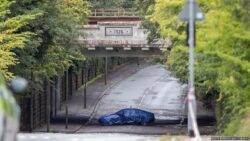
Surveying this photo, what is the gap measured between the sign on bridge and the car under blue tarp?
8.34m

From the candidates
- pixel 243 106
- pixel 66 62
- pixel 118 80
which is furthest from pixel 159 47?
pixel 118 80

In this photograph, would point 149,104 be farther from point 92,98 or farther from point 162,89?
point 162,89

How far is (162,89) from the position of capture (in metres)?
89.1

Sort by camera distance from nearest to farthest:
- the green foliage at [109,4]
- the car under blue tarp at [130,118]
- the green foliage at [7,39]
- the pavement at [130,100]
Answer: the green foliage at [7,39] < the pavement at [130,100] < the car under blue tarp at [130,118] < the green foliage at [109,4]

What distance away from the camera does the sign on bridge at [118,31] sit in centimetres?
5581

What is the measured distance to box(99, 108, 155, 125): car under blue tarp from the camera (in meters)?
62.0

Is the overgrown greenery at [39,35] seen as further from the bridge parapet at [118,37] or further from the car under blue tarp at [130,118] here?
the car under blue tarp at [130,118]

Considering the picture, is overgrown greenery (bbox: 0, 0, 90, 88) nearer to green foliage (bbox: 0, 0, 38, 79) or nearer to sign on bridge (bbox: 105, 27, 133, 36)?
green foliage (bbox: 0, 0, 38, 79)

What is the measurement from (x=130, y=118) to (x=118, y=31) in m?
9.49

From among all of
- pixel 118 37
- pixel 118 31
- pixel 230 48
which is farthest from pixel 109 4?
pixel 230 48

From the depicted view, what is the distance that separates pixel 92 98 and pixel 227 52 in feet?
188

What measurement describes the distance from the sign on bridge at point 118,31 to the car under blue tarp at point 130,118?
834 centimetres

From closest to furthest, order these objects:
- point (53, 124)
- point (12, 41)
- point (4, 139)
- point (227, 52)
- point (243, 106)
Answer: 1. point (4, 139)
2. point (227, 52)
3. point (243, 106)
4. point (12, 41)
5. point (53, 124)

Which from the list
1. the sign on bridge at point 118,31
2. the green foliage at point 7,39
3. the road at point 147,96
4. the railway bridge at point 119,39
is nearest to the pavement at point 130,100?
the road at point 147,96
